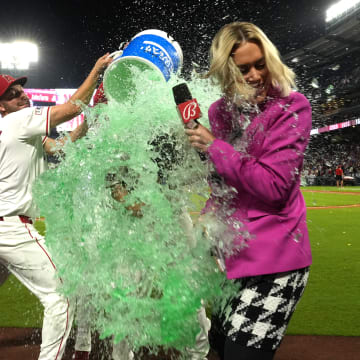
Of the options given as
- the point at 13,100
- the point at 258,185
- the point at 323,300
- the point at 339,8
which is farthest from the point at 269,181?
the point at 339,8

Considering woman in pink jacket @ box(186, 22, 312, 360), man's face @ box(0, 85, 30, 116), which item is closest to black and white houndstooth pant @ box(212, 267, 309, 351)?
woman in pink jacket @ box(186, 22, 312, 360)

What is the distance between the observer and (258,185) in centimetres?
147

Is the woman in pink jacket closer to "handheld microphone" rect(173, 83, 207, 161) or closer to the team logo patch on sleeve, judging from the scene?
"handheld microphone" rect(173, 83, 207, 161)

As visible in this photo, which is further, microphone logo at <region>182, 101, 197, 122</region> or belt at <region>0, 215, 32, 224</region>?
belt at <region>0, 215, 32, 224</region>

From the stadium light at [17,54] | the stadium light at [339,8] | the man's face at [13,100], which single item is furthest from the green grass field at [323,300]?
the stadium light at [17,54]

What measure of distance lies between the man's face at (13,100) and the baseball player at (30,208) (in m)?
0.38

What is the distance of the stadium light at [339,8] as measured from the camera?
3602cm

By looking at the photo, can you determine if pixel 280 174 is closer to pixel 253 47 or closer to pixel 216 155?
pixel 216 155

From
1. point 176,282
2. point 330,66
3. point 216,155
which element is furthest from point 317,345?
point 330,66

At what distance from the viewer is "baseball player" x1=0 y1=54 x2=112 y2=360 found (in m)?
2.88

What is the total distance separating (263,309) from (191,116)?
0.72 m

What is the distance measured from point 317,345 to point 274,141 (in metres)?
2.87

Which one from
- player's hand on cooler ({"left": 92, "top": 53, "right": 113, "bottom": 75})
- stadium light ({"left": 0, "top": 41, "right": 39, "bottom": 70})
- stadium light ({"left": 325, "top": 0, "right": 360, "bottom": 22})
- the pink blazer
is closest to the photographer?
the pink blazer

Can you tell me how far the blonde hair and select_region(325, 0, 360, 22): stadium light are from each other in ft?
126
